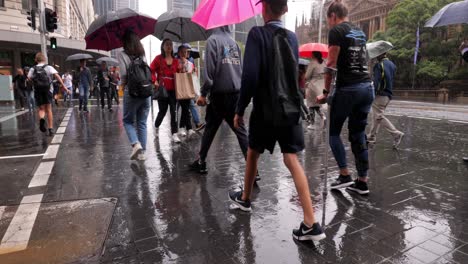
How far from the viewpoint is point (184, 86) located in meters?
7.54

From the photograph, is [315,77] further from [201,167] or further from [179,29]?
[201,167]

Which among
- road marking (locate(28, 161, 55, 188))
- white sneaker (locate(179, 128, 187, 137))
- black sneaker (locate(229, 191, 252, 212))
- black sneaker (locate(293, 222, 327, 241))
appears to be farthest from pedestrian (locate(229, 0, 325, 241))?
white sneaker (locate(179, 128, 187, 137))

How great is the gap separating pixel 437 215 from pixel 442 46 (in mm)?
37578

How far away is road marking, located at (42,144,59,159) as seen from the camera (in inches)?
247

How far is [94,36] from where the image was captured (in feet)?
20.1

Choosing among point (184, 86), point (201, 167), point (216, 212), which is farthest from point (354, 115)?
point (184, 86)

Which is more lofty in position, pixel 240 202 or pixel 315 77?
pixel 315 77

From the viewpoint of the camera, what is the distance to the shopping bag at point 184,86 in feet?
24.5

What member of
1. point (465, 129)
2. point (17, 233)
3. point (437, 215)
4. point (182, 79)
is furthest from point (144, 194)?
point (465, 129)

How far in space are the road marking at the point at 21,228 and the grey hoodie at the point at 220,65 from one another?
2341 mm

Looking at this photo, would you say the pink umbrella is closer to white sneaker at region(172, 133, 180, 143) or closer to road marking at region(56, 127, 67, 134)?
white sneaker at region(172, 133, 180, 143)

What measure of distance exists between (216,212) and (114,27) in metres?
4.15

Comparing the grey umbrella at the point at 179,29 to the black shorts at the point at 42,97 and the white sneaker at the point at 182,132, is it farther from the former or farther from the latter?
the black shorts at the point at 42,97

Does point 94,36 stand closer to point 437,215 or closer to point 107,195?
point 107,195
